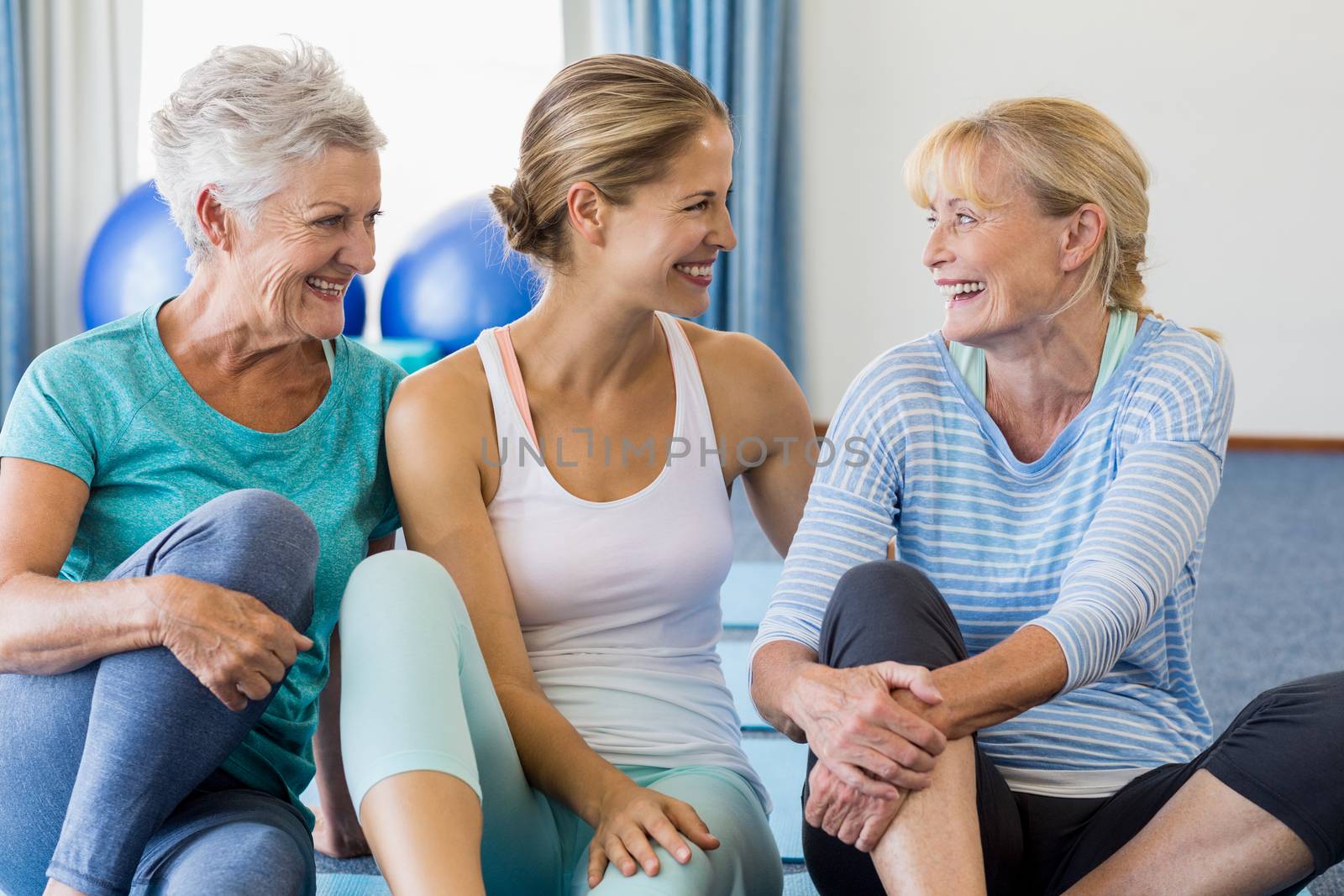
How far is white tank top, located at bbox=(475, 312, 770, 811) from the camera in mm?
1463

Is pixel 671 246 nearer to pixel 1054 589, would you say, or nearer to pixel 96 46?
pixel 1054 589

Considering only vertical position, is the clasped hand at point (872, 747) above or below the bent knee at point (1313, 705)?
below

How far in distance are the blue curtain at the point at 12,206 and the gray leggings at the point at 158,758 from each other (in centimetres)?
382

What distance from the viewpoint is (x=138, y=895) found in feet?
3.72

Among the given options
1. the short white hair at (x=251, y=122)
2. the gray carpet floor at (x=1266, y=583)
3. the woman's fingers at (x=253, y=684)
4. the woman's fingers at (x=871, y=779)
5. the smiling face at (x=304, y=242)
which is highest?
the short white hair at (x=251, y=122)

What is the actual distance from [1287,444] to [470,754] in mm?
4863

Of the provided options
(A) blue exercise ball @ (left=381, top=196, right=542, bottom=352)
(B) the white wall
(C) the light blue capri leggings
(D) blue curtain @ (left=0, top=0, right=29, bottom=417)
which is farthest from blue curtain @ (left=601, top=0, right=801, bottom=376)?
(C) the light blue capri leggings

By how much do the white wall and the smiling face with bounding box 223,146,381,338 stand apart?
154 inches

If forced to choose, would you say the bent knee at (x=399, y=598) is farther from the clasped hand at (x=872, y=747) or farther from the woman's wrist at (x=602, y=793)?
the clasped hand at (x=872, y=747)

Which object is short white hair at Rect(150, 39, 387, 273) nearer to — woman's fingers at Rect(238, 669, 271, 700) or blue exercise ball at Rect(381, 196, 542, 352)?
woman's fingers at Rect(238, 669, 271, 700)

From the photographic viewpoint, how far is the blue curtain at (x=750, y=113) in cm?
492

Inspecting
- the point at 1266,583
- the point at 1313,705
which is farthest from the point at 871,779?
the point at 1266,583

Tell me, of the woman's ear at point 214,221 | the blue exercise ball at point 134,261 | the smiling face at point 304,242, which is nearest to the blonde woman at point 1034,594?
the smiling face at point 304,242

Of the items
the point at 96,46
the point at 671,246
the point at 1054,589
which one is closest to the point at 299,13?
the point at 96,46
